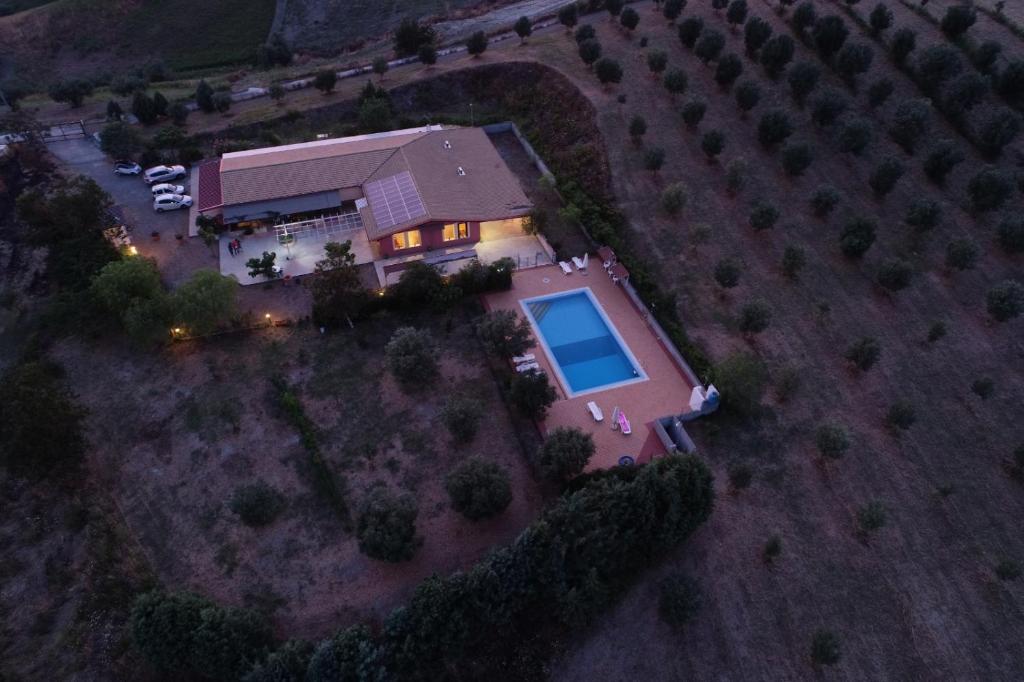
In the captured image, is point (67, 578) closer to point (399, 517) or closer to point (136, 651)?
point (136, 651)

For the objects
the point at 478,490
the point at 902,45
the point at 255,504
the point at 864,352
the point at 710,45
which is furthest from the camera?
the point at 710,45

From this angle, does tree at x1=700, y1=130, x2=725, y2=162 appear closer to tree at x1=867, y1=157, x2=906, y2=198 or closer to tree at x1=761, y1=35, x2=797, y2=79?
tree at x1=867, y1=157, x2=906, y2=198

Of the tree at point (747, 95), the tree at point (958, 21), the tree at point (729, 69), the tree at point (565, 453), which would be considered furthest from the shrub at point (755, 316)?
the tree at point (958, 21)

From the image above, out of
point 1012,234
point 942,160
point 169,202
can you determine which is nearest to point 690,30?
point 942,160

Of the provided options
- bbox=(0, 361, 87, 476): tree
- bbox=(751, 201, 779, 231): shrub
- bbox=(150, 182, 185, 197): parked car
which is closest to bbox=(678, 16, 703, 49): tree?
bbox=(751, 201, 779, 231): shrub

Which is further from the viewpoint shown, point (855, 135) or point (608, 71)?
point (608, 71)

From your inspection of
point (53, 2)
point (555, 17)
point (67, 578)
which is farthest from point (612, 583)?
point (53, 2)

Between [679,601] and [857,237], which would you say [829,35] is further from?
[679,601]
